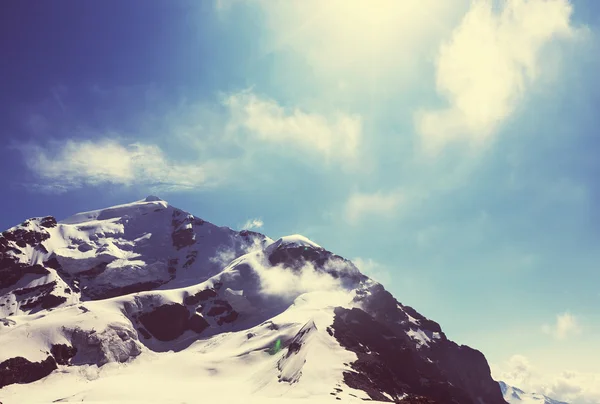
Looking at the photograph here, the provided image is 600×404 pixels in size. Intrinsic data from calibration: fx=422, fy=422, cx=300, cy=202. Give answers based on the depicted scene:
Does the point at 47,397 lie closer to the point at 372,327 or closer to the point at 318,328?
the point at 318,328

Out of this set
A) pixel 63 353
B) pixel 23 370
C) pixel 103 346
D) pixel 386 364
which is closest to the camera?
pixel 23 370

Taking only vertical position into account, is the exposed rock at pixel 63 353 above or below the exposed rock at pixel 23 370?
above

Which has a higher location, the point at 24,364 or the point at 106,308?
the point at 106,308

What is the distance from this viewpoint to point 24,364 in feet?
461

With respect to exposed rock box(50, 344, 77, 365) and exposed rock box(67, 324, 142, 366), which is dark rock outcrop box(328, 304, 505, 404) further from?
exposed rock box(50, 344, 77, 365)

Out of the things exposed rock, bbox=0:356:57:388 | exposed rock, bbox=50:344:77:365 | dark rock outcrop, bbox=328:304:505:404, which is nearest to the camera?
dark rock outcrop, bbox=328:304:505:404

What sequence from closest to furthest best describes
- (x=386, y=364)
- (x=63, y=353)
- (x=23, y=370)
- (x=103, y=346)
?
(x=23, y=370) < (x=386, y=364) < (x=63, y=353) < (x=103, y=346)

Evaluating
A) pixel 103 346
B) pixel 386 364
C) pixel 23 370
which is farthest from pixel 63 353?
pixel 386 364

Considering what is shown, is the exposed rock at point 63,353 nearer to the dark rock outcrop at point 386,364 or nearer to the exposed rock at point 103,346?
the exposed rock at point 103,346

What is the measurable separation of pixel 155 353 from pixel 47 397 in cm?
5675

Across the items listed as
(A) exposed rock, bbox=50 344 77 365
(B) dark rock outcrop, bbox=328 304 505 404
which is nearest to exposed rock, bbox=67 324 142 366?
(A) exposed rock, bbox=50 344 77 365

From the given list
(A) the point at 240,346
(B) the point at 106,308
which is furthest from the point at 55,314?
(A) the point at 240,346

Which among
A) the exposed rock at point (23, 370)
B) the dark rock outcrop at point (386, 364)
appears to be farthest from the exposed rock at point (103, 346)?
the dark rock outcrop at point (386, 364)

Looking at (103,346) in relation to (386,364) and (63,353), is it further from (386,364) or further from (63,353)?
(386,364)
